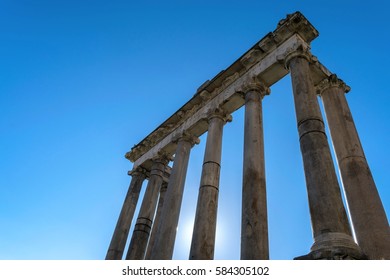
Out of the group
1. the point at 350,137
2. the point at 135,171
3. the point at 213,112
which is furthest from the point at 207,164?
the point at 135,171

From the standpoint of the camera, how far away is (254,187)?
22094 millimetres

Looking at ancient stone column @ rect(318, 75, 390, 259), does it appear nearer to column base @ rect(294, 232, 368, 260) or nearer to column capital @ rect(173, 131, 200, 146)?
column base @ rect(294, 232, 368, 260)

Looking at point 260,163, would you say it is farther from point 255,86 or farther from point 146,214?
point 146,214

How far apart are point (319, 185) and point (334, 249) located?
398 centimetres

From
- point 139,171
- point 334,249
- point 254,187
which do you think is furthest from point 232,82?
point 334,249

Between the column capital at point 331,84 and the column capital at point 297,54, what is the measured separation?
7.45ft

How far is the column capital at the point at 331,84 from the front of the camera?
27.8m

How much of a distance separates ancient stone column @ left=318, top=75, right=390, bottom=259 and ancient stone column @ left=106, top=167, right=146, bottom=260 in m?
23.4

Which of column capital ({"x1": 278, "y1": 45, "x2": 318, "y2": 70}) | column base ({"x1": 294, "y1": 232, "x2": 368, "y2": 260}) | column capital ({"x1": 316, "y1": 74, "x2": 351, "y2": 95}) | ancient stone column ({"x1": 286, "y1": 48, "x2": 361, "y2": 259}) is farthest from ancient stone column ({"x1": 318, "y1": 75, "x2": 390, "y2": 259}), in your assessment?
column base ({"x1": 294, "y1": 232, "x2": 368, "y2": 260})

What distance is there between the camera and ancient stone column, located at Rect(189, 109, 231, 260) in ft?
75.4

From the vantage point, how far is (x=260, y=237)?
19609 mm

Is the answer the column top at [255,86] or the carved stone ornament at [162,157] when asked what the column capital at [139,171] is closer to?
the carved stone ornament at [162,157]
